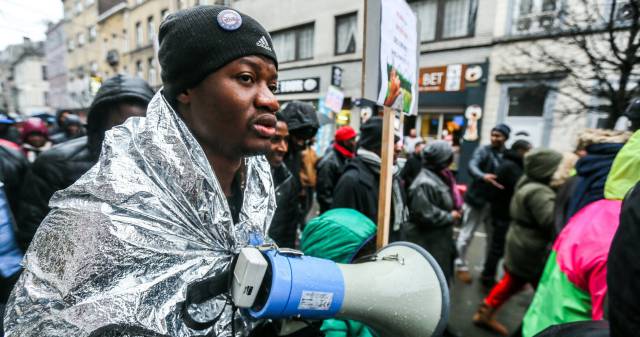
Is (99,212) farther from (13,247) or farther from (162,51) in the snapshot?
(13,247)

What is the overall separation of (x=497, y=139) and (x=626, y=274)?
14.9 ft

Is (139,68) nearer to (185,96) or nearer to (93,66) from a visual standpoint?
(93,66)

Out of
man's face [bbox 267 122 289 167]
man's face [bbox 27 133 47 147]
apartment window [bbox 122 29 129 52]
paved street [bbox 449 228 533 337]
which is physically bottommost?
paved street [bbox 449 228 533 337]

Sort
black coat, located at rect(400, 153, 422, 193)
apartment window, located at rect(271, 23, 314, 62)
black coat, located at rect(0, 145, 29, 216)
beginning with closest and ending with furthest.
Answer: black coat, located at rect(0, 145, 29, 216), black coat, located at rect(400, 153, 422, 193), apartment window, located at rect(271, 23, 314, 62)

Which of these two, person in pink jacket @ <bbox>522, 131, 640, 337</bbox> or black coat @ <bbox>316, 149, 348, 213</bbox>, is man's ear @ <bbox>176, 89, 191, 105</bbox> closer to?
person in pink jacket @ <bbox>522, 131, 640, 337</bbox>

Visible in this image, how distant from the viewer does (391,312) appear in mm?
797

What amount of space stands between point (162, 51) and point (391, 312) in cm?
95

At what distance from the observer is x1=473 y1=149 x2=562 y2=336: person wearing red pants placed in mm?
3016

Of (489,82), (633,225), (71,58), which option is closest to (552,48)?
(489,82)

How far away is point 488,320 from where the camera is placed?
326 cm

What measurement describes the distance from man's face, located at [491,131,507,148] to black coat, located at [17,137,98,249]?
4884mm

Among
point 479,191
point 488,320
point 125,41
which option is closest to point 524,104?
point 479,191

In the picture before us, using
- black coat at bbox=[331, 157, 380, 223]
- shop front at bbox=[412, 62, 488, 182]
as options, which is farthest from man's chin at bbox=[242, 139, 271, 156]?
shop front at bbox=[412, 62, 488, 182]

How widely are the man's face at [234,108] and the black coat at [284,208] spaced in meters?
1.28
